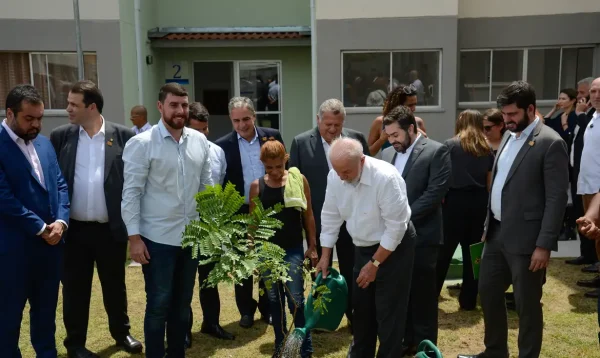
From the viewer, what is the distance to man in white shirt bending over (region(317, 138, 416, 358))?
11.5ft

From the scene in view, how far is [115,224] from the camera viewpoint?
14.3 feet

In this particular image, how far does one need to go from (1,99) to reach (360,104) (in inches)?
289

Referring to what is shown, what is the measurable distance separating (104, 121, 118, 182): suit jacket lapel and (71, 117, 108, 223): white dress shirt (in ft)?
0.10

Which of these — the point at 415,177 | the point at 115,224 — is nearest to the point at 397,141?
the point at 415,177

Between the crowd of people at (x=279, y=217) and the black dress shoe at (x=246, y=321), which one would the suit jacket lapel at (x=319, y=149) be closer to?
the crowd of people at (x=279, y=217)

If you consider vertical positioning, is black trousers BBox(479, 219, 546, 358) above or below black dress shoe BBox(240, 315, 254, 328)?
above


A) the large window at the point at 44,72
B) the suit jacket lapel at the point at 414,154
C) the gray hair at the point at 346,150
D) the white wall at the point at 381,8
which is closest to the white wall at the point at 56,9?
the large window at the point at 44,72

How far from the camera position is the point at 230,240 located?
3.06 m

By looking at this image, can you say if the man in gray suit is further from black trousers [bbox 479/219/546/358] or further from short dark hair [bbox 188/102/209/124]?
short dark hair [bbox 188/102/209/124]

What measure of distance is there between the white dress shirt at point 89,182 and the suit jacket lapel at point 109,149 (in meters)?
0.03

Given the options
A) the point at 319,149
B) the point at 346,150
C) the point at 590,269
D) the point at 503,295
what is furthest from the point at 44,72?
the point at 590,269

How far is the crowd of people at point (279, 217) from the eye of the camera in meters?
3.68

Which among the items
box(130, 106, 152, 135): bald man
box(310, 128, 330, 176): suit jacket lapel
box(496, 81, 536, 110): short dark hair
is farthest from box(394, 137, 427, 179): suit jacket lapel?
box(130, 106, 152, 135): bald man

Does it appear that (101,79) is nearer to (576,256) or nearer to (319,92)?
(319,92)
